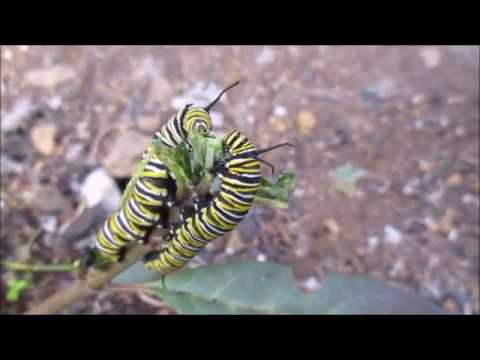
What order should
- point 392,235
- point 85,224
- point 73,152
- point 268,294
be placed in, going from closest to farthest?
point 268,294, point 85,224, point 73,152, point 392,235

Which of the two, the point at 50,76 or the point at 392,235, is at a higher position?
the point at 50,76

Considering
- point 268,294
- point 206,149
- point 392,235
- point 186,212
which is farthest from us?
point 392,235

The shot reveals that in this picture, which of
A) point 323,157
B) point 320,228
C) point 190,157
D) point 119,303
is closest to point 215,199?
point 190,157

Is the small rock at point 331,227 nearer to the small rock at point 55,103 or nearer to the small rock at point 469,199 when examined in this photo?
the small rock at point 469,199

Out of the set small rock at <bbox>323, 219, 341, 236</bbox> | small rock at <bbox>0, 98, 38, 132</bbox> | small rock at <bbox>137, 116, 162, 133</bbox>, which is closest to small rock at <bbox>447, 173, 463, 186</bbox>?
small rock at <bbox>323, 219, 341, 236</bbox>

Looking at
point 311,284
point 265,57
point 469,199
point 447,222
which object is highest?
point 265,57

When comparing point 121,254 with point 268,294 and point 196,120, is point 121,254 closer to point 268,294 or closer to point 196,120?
point 268,294

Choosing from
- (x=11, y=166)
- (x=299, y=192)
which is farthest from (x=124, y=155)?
(x=299, y=192)

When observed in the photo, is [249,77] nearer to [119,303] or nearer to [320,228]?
[320,228]
